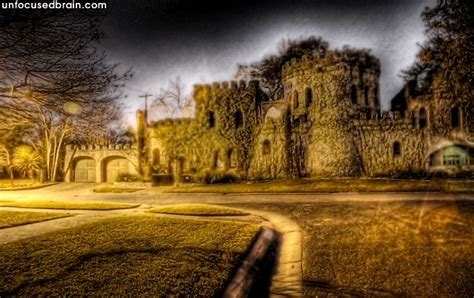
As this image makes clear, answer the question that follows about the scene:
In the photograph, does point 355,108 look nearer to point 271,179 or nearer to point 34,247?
point 271,179

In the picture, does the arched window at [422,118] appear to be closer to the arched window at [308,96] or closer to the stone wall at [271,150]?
the arched window at [308,96]

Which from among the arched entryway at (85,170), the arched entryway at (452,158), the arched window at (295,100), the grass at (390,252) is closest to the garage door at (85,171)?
the arched entryway at (85,170)

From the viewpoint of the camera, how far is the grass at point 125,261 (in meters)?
4.07

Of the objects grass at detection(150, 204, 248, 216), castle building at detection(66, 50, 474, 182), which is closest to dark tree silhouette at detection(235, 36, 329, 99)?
castle building at detection(66, 50, 474, 182)

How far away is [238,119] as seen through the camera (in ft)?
92.9

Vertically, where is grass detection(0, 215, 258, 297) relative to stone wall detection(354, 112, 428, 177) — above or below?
below

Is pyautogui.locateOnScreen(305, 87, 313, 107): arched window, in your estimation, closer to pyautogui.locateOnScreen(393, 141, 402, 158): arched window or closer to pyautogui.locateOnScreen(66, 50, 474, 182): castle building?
pyautogui.locateOnScreen(66, 50, 474, 182): castle building

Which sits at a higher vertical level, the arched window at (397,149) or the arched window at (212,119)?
the arched window at (212,119)

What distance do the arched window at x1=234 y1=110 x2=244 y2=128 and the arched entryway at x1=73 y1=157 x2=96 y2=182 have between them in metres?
16.6

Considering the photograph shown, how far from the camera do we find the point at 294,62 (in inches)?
1084

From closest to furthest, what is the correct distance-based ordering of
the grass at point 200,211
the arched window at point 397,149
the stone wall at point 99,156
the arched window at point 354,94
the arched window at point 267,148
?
the grass at point 200,211 → the arched window at point 397,149 → the arched window at point 354,94 → the arched window at point 267,148 → the stone wall at point 99,156

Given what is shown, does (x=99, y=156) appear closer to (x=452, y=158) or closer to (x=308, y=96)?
(x=308, y=96)

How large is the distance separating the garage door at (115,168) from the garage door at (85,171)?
1931mm

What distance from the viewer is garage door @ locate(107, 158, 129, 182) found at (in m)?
32.6
